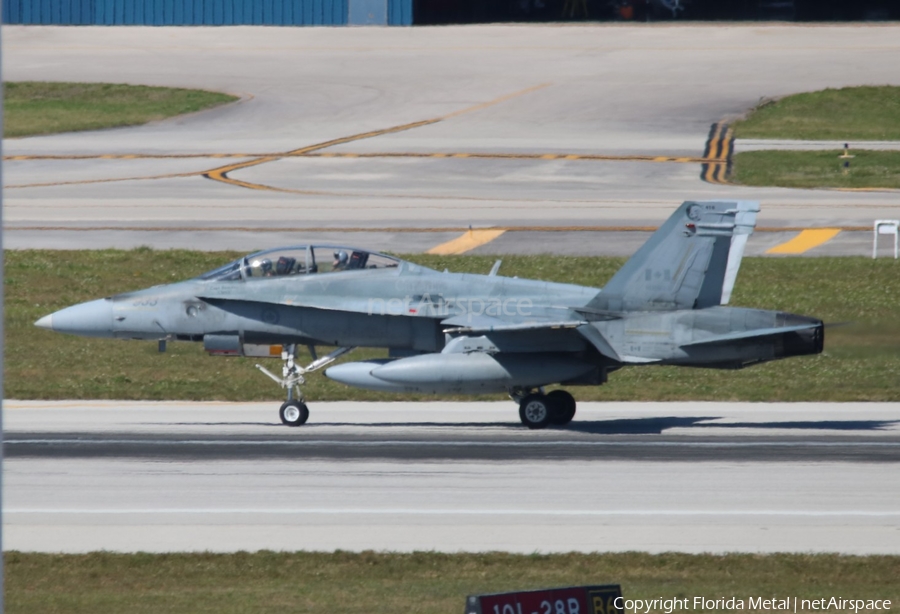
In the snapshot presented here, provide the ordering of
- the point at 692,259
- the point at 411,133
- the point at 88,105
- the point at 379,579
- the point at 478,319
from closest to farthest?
the point at 379,579, the point at 692,259, the point at 478,319, the point at 411,133, the point at 88,105

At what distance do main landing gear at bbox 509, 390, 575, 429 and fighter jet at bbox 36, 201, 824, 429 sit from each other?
0.08 ft

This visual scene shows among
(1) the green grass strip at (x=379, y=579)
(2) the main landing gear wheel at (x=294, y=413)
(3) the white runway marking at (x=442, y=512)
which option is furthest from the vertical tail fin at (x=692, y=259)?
(1) the green grass strip at (x=379, y=579)

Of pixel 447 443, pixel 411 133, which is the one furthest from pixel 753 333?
pixel 411 133

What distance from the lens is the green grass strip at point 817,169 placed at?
44.7m

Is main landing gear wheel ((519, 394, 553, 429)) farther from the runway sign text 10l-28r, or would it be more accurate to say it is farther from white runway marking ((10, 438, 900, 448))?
the runway sign text 10l-28r

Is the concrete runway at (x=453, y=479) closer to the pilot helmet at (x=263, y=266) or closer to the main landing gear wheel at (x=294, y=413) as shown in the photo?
the main landing gear wheel at (x=294, y=413)

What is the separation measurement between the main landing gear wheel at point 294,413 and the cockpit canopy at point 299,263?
2182mm

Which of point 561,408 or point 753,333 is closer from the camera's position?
point 753,333

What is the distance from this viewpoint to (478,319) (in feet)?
69.7

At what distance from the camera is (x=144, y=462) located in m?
18.8

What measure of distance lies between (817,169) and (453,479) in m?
32.9

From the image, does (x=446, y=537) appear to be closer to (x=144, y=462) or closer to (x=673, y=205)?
(x=144, y=462)

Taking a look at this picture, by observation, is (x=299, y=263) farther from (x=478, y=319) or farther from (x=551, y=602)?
(x=551, y=602)

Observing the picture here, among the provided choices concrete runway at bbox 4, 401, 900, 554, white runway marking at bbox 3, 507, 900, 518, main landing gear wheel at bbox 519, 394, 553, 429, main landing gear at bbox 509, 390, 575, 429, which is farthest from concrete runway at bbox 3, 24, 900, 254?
white runway marking at bbox 3, 507, 900, 518
